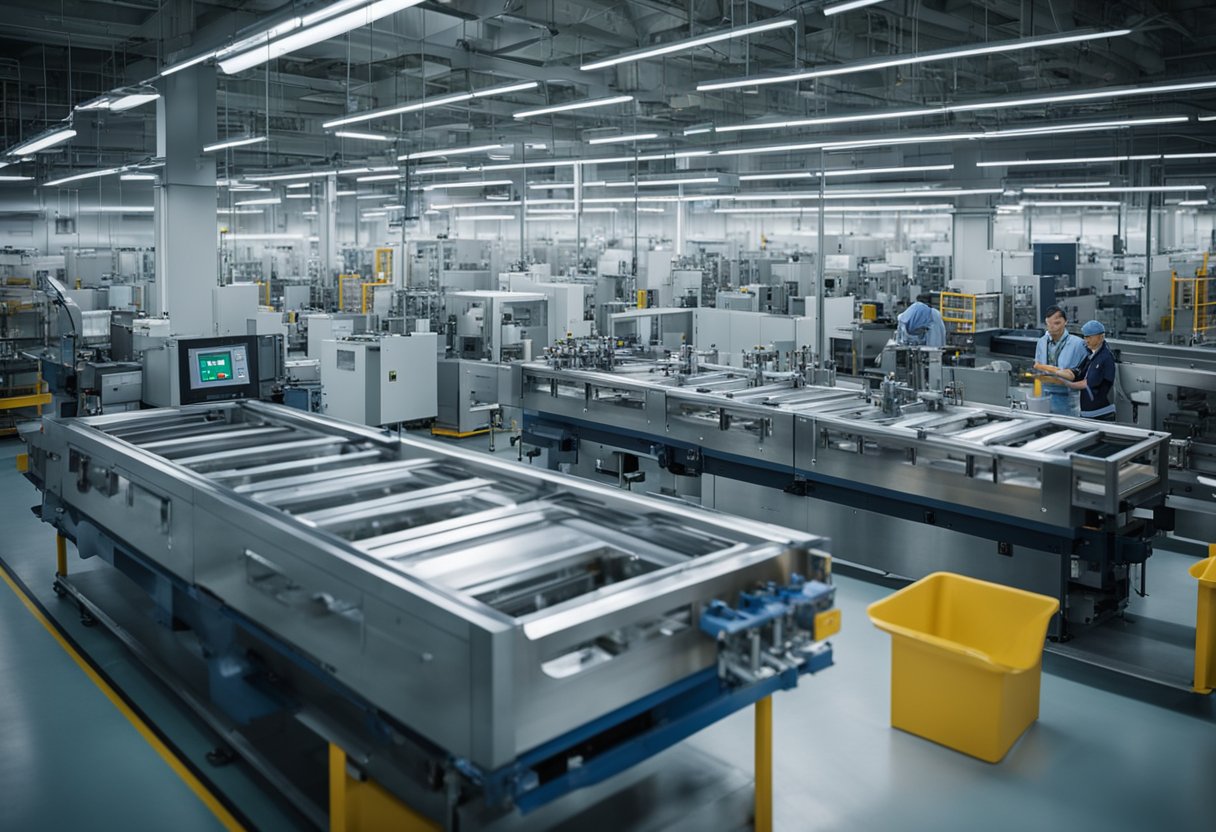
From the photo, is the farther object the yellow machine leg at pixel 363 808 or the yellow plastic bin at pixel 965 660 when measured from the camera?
the yellow plastic bin at pixel 965 660

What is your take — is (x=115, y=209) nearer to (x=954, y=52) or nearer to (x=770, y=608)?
(x=954, y=52)

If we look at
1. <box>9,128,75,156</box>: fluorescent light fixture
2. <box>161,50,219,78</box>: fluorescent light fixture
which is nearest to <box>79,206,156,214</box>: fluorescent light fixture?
<box>9,128,75,156</box>: fluorescent light fixture

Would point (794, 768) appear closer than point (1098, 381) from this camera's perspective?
Yes

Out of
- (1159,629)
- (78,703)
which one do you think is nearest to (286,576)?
(78,703)

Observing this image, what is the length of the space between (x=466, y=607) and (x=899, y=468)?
3.32 metres

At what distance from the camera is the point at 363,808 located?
2727 millimetres

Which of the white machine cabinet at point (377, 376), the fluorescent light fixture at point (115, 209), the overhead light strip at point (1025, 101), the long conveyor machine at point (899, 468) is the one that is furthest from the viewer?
the fluorescent light fixture at point (115, 209)

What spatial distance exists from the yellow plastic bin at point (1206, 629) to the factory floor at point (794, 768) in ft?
0.37

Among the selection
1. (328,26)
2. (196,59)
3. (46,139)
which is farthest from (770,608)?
(46,139)

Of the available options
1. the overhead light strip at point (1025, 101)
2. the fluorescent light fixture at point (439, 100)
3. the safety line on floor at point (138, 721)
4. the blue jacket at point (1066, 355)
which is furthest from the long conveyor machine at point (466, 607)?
the overhead light strip at point (1025, 101)

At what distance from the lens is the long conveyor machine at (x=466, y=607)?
7.07 feet

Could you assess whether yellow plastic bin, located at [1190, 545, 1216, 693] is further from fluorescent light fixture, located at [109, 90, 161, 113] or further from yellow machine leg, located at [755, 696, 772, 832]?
fluorescent light fixture, located at [109, 90, 161, 113]

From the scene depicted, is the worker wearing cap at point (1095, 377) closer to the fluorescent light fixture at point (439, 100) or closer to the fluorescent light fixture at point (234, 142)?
the fluorescent light fixture at point (439, 100)

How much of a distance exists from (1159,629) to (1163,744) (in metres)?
1.24
